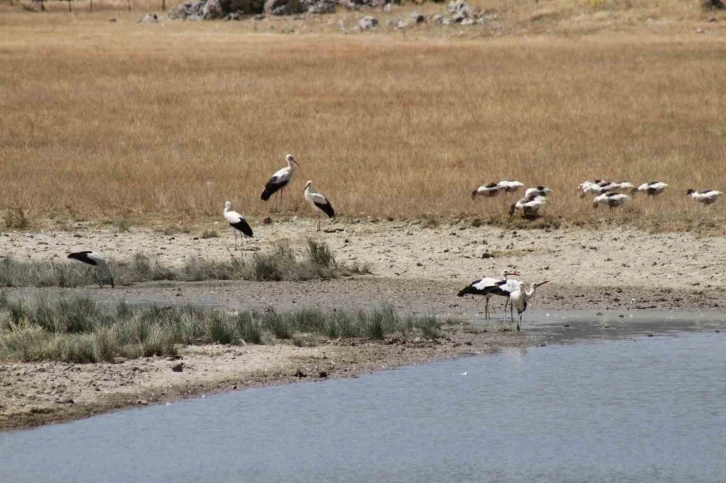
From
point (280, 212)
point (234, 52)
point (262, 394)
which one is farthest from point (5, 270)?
point (234, 52)

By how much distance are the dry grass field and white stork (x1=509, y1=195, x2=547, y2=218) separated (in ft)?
1.12

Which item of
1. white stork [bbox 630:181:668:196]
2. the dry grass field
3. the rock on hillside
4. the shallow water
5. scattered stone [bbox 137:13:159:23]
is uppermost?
the shallow water

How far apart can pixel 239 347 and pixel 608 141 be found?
1757 cm

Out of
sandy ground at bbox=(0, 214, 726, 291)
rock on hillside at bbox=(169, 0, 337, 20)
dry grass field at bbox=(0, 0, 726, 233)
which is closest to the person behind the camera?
sandy ground at bbox=(0, 214, 726, 291)

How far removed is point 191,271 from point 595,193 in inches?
294

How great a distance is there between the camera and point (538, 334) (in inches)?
560

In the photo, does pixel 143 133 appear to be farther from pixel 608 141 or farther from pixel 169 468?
pixel 169 468

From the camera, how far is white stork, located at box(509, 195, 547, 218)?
1994cm

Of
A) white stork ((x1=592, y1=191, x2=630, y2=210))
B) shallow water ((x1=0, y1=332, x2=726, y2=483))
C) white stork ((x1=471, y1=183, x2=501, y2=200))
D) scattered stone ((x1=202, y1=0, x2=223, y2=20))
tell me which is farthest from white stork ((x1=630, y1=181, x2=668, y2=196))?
scattered stone ((x1=202, y1=0, x2=223, y2=20))

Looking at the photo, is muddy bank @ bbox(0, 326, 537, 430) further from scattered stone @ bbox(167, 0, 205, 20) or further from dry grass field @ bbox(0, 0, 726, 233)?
scattered stone @ bbox(167, 0, 205, 20)

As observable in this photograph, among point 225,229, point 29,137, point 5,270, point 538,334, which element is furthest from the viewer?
point 29,137

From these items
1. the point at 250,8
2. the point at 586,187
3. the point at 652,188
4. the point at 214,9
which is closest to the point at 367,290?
the point at 586,187

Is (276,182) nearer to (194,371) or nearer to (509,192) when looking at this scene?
(509,192)

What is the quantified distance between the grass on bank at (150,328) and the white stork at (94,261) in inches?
76.0
